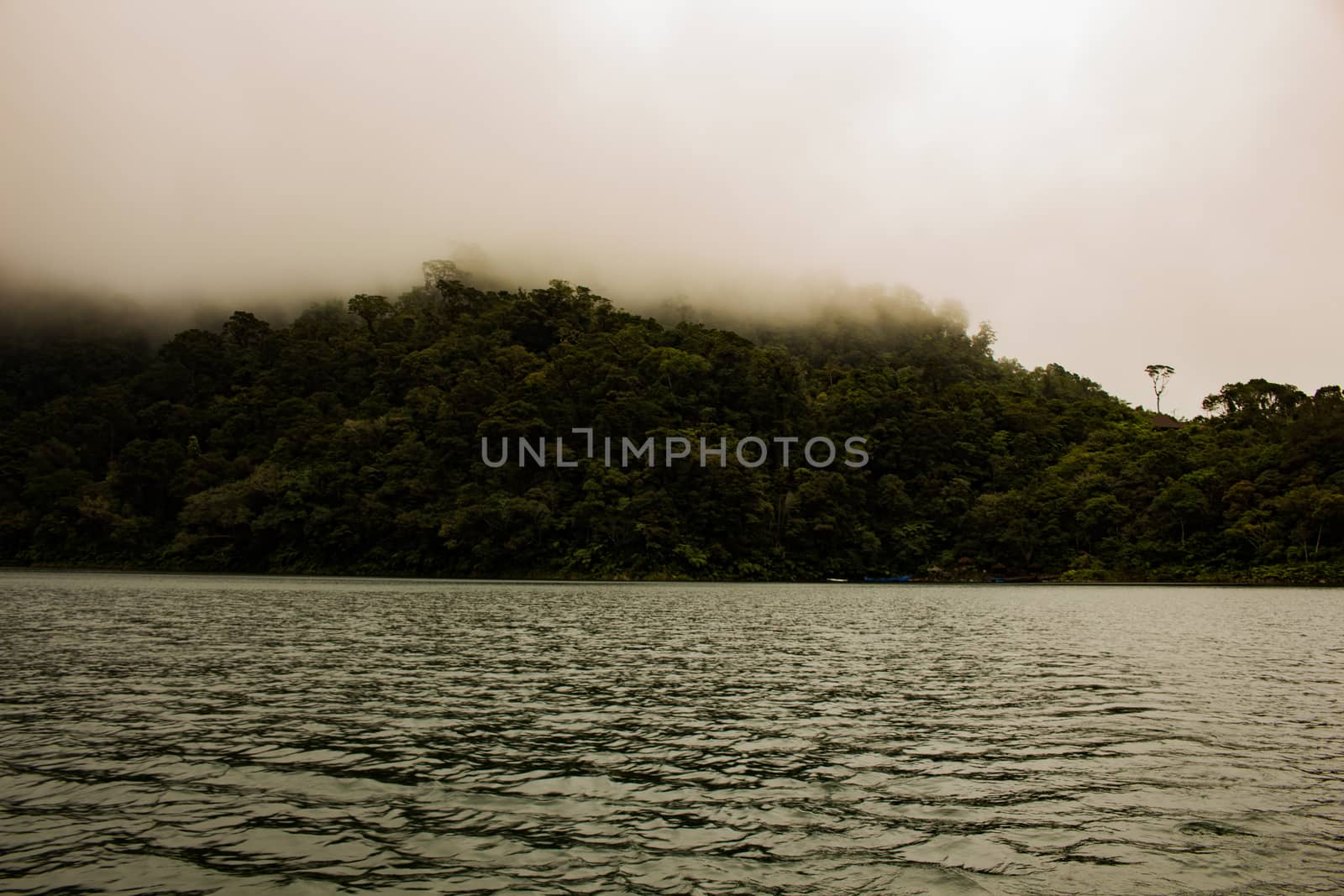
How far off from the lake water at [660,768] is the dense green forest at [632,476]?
88365 millimetres

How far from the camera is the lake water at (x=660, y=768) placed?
10.5 metres

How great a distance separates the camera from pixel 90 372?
178750 mm

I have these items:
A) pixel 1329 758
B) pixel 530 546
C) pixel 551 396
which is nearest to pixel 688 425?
pixel 551 396

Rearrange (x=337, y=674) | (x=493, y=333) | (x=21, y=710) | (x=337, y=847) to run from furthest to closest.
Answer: (x=493, y=333), (x=337, y=674), (x=21, y=710), (x=337, y=847)

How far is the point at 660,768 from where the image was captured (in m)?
15.5

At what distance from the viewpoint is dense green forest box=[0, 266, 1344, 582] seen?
120 m

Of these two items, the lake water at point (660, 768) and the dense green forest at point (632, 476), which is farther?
the dense green forest at point (632, 476)

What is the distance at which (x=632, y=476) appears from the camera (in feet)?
411

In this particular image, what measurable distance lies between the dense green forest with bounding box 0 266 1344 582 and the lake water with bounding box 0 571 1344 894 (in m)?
88.4

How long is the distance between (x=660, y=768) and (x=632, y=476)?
360 feet

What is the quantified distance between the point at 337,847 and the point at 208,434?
15771 cm

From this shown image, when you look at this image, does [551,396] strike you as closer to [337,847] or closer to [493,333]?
[493,333]

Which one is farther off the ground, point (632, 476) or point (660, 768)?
point (632, 476)

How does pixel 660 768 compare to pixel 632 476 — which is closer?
pixel 660 768
